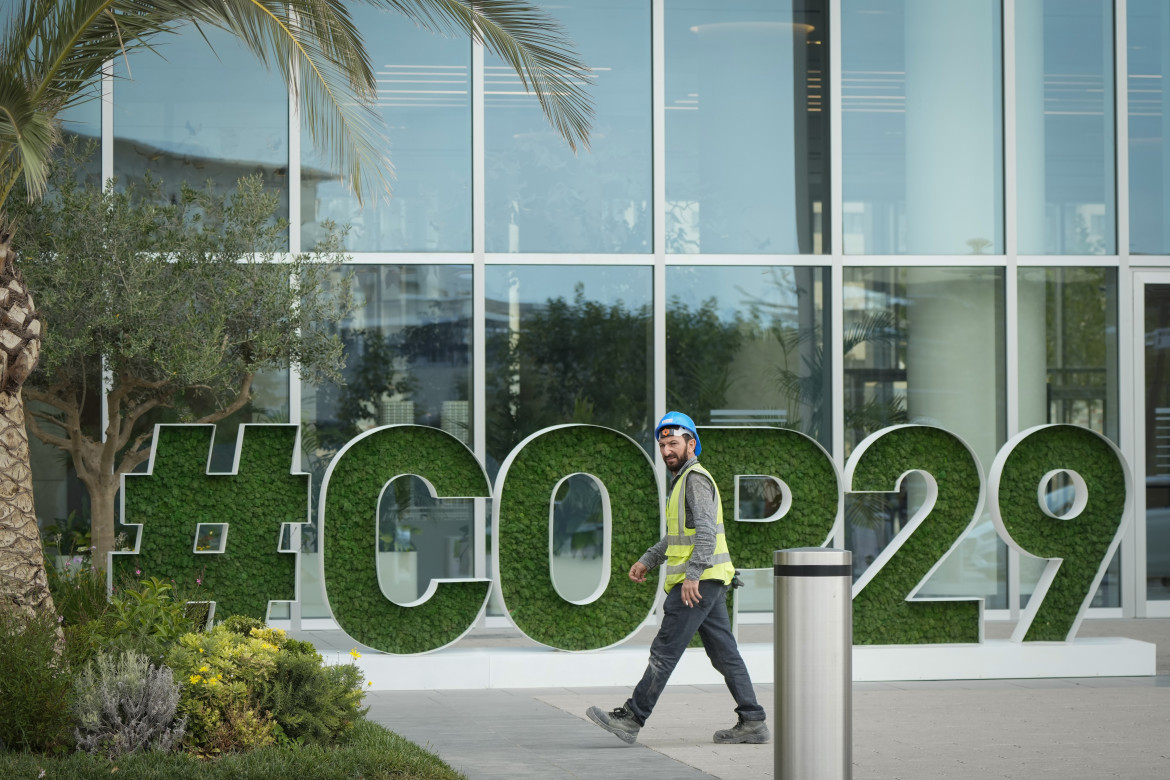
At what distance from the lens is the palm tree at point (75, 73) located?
749 centimetres

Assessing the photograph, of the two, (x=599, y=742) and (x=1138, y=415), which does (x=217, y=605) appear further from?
(x=1138, y=415)

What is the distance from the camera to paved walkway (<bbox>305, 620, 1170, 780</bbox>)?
6805 mm

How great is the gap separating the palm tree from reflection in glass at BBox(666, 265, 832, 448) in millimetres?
4328

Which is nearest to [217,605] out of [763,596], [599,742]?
[599,742]

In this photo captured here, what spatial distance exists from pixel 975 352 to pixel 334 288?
23.0 ft

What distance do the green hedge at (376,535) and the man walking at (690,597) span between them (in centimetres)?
254

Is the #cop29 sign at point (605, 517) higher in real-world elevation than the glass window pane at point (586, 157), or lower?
lower

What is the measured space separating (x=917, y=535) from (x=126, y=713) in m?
6.37

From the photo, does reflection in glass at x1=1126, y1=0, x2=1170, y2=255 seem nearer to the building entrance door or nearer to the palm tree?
the building entrance door

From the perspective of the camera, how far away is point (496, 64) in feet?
44.2

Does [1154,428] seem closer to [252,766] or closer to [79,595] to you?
[79,595]

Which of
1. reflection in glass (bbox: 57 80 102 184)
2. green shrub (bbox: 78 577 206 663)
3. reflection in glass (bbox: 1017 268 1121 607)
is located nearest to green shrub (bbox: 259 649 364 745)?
green shrub (bbox: 78 577 206 663)

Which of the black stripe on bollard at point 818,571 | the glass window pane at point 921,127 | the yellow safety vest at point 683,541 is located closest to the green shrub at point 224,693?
the yellow safety vest at point 683,541

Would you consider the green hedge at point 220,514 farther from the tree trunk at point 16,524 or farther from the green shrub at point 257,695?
the green shrub at point 257,695
